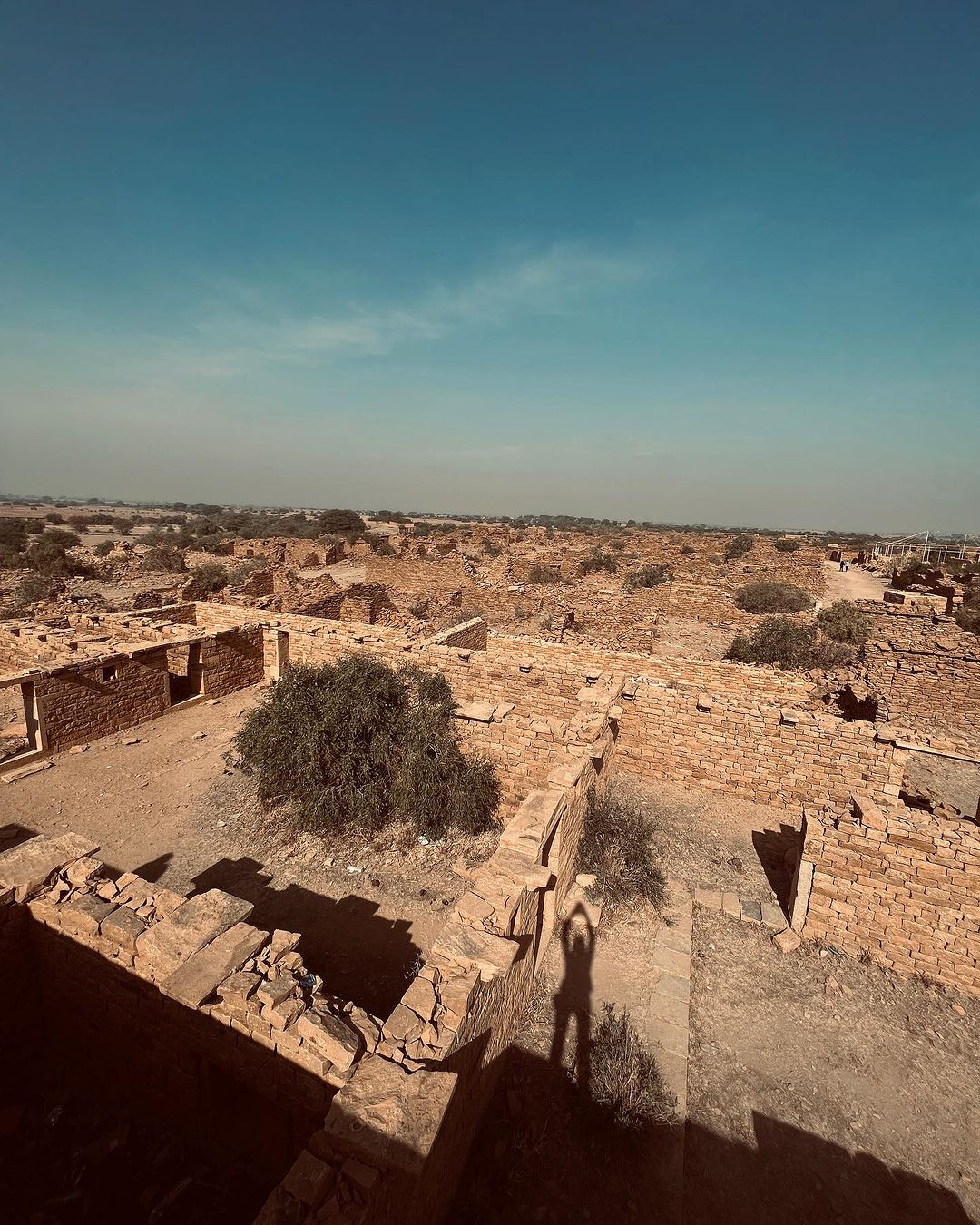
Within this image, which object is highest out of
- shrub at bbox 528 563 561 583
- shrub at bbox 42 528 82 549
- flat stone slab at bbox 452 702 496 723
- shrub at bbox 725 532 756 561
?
shrub at bbox 725 532 756 561

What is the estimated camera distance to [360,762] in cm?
779

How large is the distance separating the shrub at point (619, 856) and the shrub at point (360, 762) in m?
1.56

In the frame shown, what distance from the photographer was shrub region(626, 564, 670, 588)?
24.0 metres

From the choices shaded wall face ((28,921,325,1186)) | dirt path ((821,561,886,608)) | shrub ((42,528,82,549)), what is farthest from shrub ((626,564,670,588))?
shrub ((42,528,82,549))

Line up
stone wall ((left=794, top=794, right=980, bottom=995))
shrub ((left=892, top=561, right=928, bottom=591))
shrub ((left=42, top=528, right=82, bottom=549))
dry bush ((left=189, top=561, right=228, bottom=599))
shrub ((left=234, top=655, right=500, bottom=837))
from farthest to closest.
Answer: shrub ((left=42, top=528, right=82, bottom=549)) < shrub ((left=892, top=561, right=928, bottom=591)) < dry bush ((left=189, top=561, right=228, bottom=599)) < shrub ((left=234, top=655, right=500, bottom=837)) < stone wall ((left=794, top=794, right=980, bottom=995))

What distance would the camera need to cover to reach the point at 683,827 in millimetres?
7727

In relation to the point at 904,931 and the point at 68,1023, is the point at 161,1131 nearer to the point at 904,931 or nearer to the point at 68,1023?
the point at 68,1023

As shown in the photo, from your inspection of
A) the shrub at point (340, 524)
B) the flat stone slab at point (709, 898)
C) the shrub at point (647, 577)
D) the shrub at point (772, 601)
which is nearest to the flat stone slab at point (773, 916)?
the flat stone slab at point (709, 898)

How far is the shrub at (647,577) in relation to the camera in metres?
24.0

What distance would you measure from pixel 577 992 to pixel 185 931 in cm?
353

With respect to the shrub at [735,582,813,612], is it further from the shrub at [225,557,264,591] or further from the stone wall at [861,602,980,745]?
the shrub at [225,557,264,591]

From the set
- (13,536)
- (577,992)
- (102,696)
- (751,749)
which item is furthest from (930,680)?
(13,536)

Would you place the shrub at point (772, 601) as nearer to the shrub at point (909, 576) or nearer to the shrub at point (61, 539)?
the shrub at point (909, 576)

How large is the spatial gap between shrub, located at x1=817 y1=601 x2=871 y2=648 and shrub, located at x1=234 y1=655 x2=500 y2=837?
1218 centimetres
